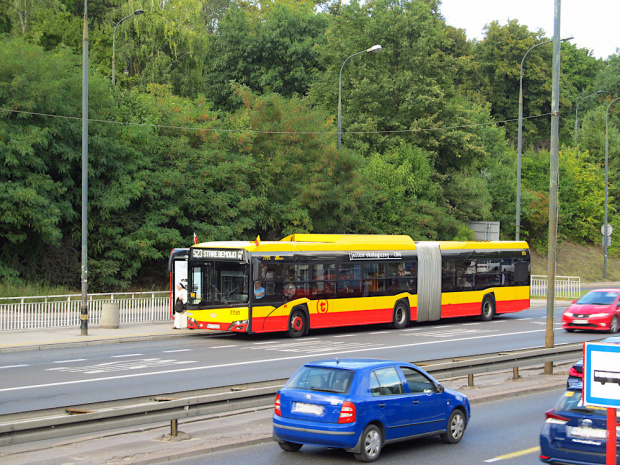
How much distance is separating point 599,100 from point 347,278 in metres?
75.6

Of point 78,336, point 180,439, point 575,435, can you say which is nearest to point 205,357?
point 78,336

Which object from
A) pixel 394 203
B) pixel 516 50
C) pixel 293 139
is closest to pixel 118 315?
pixel 293 139

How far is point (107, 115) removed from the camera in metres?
35.9

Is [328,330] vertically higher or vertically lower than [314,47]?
lower

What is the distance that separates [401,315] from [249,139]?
605 inches

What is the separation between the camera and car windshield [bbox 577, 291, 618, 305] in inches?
1124

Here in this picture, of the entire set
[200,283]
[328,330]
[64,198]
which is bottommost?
[328,330]

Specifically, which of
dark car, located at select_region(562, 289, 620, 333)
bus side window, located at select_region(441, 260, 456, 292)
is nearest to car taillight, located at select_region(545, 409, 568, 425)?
dark car, located at select_region(562, 289, 620, 333)

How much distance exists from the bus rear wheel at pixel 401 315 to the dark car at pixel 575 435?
20.3 meters

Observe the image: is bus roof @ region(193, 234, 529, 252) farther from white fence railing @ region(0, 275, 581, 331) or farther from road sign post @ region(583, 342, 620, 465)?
road sign post @ region(583, 342, 620, 465)

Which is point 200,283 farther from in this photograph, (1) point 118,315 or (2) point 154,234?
(2) point 154,234

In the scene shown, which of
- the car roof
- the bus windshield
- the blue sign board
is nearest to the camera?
the blue sign board

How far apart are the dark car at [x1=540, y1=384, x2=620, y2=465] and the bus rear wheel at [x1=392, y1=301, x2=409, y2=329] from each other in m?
20.3

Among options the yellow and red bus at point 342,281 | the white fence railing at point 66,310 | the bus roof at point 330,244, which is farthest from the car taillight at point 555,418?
the white fence railing at point 66,310
